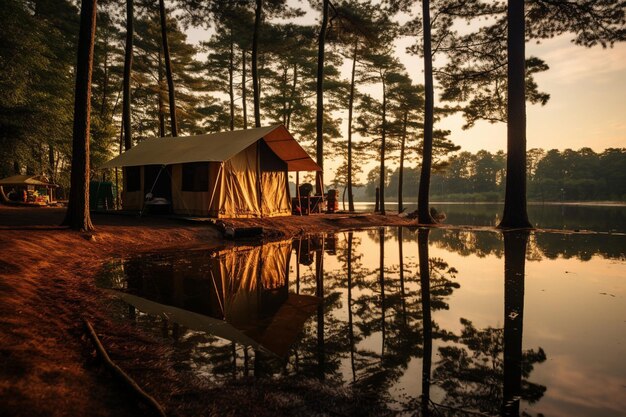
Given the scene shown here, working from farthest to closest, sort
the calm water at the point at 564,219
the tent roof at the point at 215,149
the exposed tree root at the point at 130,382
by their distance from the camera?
the calm water at the point at 564,219
the tent roof at the point at 215,149
the exposed tree root at the point at 130,382

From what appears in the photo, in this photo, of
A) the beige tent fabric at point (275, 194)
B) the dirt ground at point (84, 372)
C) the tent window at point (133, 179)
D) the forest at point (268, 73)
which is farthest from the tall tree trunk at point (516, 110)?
the tent window at point (133, 179)

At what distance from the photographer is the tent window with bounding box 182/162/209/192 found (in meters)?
14.3

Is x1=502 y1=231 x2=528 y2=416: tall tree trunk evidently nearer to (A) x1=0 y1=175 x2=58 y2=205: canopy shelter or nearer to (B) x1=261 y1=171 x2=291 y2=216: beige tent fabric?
(B) x1=261 y1=171 x2=291 y2=216: beige tent fabric

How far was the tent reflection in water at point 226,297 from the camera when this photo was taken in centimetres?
374

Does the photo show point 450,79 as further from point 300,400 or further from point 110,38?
point 110,38

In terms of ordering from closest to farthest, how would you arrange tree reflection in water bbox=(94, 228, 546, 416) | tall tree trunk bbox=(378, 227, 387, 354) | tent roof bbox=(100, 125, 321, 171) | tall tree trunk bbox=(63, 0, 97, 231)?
1. tree reflection in water bbox=(94, 228, 546, 416)
2. tall tree trunk bbox=(378, 227, 387, 354)
3. tall tree trunk bbox=(63, 0, 97, 231)
4. tent roof bbox=(100, 125, 321, 171)

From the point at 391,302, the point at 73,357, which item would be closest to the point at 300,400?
the point at 73,357

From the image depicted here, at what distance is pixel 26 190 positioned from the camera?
808 inches

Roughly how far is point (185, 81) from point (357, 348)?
27.5m

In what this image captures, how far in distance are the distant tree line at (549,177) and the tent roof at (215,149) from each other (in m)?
55.8

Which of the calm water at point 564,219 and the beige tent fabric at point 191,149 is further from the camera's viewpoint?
the calm water at point 564,219

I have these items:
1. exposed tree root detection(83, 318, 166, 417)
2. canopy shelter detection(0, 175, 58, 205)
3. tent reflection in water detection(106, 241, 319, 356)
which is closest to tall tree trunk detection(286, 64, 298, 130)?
canopy shelter detection(0, 175, 58, 205)

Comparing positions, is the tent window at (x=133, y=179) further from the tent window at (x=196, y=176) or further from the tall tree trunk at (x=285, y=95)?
the tall tree trunk at (x=285, y=95)

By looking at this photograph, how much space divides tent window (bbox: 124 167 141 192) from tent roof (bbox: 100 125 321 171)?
1.85 feet
